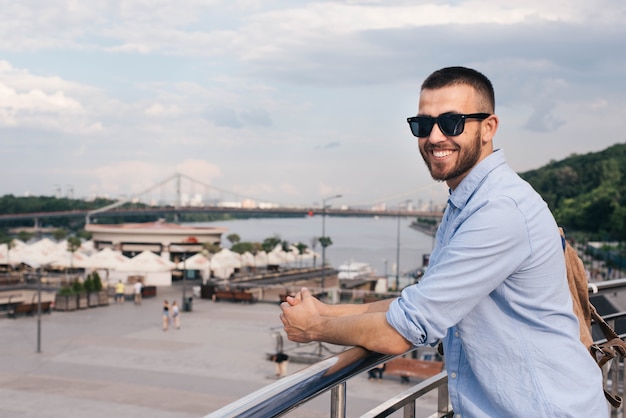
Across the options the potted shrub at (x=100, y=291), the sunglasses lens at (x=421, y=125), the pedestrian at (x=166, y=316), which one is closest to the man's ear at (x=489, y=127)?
the sunglasses lens at (x=421, y=125)

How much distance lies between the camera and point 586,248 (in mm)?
58469

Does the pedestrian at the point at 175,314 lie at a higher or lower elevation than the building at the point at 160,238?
lower

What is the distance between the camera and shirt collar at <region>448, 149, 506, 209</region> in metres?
1.75

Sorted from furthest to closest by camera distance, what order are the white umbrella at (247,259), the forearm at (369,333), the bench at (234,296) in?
the white umbrella at (247,259) → the bench at (234,296) → the forearm at (369,333)

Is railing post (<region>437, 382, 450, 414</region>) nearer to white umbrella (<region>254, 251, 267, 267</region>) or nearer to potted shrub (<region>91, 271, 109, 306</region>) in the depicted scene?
potted shrub (<region>91, 271, 109, 306</region>)

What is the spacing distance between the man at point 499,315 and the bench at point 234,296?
25.6m

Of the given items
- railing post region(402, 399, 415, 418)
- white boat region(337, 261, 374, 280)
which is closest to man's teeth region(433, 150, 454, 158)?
railing post region(402, 399, 415, 418)

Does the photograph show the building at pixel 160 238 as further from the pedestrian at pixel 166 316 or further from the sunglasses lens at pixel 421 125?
the sunglasses lens at pixel 421 125

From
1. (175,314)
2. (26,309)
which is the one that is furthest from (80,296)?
(175,314)

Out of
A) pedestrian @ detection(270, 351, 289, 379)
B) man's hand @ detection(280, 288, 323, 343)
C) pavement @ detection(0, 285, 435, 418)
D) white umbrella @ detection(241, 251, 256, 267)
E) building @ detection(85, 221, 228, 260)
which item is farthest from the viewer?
building @ detection(85, 221, 228, 260)

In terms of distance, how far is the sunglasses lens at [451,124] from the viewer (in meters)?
1.80

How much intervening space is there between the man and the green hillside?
1751 inches

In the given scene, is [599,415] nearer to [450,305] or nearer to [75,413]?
[450,305]

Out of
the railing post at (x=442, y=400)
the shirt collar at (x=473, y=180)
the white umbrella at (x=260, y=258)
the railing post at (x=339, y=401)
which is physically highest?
the shirt collar at (x=473, y=180)
